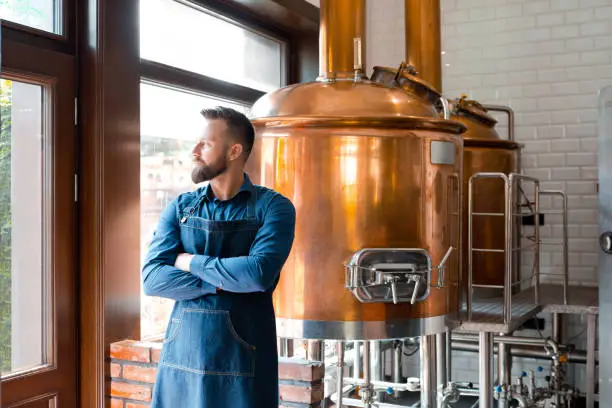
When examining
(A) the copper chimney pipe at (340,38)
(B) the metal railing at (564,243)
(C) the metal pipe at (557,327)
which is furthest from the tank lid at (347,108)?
(C) the metal pipe at (557,327)

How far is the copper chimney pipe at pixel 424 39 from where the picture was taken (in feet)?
14.3

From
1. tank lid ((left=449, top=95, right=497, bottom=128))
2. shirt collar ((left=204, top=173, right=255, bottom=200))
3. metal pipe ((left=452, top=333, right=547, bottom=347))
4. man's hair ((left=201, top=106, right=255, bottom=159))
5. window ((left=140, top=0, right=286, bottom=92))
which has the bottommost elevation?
metal pipe ((left=452, top=333, right=547, bottom=347))

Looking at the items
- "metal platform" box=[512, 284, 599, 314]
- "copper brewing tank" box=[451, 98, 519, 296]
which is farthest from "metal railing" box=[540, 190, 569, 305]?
"copper brewing tank" box=[451, 98, 519, 296]

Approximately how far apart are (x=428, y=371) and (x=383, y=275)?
804 mm

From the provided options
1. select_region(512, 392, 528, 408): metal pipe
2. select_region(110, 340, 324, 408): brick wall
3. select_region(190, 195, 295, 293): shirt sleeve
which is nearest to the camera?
select_region(190, 195, 295, 293): shirt sleeve

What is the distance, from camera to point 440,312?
10.7ft

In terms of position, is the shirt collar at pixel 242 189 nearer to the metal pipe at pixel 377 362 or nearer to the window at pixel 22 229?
the window at pixel 22 229

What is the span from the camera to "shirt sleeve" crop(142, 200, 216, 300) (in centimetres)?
195

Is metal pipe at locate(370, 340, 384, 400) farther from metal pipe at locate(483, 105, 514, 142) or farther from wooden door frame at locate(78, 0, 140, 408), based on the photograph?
wooden door frame at locate(78, 0, 140, 408)

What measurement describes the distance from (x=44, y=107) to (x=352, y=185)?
1.30 metres

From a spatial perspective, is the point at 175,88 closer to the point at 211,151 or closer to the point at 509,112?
the point at 211,151

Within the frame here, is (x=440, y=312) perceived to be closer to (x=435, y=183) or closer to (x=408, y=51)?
(x=435, y=183)

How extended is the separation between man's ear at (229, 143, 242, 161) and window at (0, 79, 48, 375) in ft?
4.05

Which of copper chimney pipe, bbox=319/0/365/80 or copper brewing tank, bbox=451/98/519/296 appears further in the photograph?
copper brewing tank, bbox=451/98/519/296
